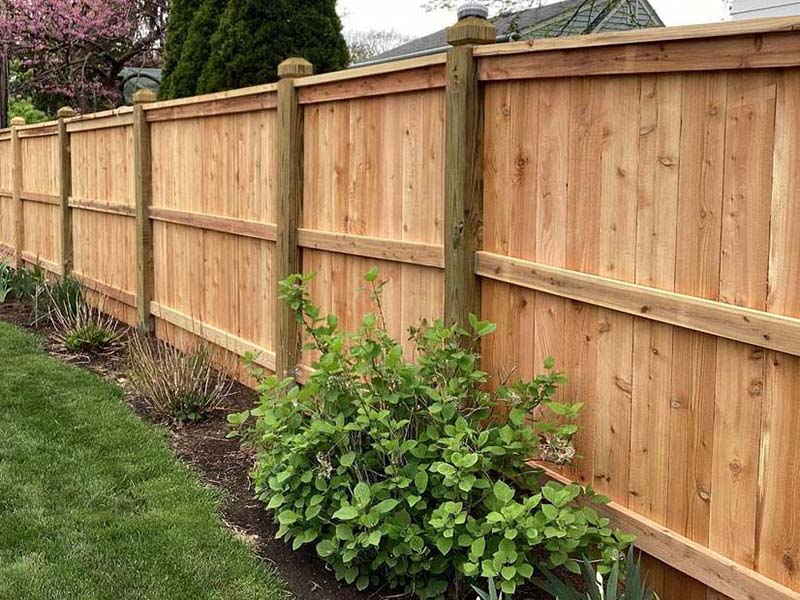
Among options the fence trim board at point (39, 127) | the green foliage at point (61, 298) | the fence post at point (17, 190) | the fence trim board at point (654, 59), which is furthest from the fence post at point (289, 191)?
the fence post at point (17, 190)

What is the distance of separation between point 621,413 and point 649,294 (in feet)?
1.46

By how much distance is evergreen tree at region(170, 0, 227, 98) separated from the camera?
862 cm

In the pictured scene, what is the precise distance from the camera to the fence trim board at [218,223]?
5.62m

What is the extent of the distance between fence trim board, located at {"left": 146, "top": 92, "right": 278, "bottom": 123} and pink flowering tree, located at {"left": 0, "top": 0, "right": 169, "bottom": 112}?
447 inches

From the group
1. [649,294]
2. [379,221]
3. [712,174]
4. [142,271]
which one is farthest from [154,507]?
[142,271]

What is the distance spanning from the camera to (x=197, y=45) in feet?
28.5

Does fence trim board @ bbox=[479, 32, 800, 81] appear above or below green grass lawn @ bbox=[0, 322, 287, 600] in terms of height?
above

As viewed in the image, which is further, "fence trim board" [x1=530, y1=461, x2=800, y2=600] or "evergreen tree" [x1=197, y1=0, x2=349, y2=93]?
"evergreen tree" [x1=197, y1=0, x2=349, y2=93]

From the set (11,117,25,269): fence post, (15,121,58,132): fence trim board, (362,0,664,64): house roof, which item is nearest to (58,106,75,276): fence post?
(15,121,58,132): fence trim board

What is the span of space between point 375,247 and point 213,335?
2.43 meters

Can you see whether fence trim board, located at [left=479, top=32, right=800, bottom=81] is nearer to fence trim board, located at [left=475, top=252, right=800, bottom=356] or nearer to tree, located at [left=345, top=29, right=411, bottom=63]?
fence trim board, located at [left=475, top=252, right=800, bottom=356]

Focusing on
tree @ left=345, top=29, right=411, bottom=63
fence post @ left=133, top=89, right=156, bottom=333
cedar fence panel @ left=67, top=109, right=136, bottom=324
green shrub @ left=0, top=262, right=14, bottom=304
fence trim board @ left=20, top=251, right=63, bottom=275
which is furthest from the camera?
tree @ left=345, top=29, right=411, bottom=63

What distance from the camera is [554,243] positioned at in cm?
331

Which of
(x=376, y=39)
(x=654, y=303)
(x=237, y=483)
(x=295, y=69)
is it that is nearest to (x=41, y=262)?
(x=295, y=69)
